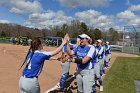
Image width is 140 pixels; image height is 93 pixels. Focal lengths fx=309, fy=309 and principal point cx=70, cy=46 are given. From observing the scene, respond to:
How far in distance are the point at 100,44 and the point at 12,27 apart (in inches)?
3669

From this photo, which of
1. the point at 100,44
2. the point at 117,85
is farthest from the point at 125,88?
the point at 100,44

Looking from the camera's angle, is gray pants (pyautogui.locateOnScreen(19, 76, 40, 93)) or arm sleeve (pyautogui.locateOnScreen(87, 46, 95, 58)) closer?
gray pants (pyautogui.locateOnScreen(19, 76, 40, 93))

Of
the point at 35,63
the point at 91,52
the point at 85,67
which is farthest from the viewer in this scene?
the point at 85,67

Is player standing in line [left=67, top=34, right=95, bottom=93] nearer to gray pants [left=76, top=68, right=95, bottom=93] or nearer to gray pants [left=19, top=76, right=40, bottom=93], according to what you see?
gray pants [left=76, top=68, right=95, bottom=93]

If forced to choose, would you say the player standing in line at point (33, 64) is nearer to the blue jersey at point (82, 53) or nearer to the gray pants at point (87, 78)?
the blue jersey at point (82, 53)

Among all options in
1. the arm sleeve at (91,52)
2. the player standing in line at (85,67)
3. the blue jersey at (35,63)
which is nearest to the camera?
the blue jersey at (35,63)

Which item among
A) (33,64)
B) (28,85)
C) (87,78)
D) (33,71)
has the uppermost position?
(33,64)

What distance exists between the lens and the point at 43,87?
11750 mm

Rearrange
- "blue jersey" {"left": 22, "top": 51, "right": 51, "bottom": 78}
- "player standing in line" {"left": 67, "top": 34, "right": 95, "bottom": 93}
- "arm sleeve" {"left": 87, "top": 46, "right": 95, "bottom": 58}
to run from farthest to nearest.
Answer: "player standing in line" {"left": 67, "top": 34, "right": 95, "bottom": 93}, "arm sleeve" {"left": 87, "top": 46, "right": 95, "bottom": 58}, "blue jersey" {"left": 22, "top": 51, "right": 51, "bottom": 78}

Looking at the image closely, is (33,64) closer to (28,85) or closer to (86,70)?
(28,85)

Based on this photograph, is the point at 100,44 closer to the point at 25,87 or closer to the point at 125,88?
the point at 125,88

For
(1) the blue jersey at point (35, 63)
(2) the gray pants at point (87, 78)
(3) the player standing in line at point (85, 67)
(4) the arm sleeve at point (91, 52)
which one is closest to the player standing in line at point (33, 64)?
(1) the blue jersey at point (35, 63)

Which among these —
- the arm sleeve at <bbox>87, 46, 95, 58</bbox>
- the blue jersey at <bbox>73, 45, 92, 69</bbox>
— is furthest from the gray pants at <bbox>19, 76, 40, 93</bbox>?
the blue jersey at <bbox>73, 45, 92, 69</bbox>

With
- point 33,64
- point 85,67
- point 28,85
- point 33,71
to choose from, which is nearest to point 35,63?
point 33,64
